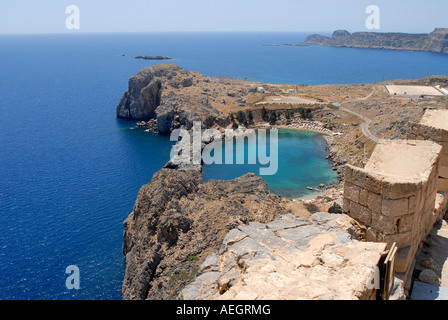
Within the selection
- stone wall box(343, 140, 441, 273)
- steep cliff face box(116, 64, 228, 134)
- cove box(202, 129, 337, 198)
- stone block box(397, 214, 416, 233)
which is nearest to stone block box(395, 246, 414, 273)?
stone wall box(343, 140, 441, 273)

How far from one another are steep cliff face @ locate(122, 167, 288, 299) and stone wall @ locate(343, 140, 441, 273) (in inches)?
550

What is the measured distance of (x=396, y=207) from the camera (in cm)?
1241

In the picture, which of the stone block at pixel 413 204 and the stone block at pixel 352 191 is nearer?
the stone block at pixel 413 204

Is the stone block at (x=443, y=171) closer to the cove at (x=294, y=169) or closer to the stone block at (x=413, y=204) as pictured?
the stone block at (x=413, y=204)

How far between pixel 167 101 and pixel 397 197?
75.4 meters

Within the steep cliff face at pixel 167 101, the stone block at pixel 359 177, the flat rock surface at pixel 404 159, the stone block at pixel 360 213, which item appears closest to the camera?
the stone block at pixel 359 177

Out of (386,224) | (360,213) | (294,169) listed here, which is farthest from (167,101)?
(386,224)

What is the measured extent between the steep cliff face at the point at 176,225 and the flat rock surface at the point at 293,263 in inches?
345

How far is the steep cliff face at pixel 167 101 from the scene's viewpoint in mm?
79250

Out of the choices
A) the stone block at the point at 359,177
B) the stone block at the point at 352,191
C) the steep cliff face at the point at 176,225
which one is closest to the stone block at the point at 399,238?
the stone block at the point at 352,191

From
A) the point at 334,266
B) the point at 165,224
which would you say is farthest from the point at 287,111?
the point at 334,266

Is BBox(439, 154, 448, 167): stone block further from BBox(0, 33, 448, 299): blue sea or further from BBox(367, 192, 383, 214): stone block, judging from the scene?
BBox(0, 33, 448, 299): blue sea
